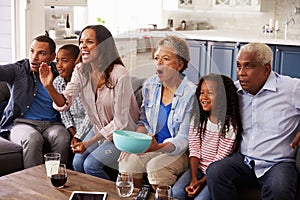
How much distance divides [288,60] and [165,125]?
9.23 feet

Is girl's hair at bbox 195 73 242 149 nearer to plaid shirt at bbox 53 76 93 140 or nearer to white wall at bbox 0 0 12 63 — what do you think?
plaid shirt at bbox 53 76 93 140

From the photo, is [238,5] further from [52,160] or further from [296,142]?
[52,160]

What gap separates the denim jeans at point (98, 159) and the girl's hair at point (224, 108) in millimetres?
493

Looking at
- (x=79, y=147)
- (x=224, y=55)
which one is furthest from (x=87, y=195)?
(x=224, y=55)

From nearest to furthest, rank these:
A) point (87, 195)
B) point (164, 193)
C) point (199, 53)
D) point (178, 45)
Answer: point (164, 193)
point (87, 195)
point (178, 45)
point (199, 53)

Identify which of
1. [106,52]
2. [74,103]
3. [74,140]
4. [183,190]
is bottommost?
[183,190]

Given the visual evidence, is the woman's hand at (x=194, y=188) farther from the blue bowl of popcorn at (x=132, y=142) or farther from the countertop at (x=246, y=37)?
the countertop at (x=246, y=37)

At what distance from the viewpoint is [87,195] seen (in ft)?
6.42

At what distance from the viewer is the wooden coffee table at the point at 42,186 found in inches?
77.3

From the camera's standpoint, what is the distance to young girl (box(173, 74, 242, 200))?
237 centimetres

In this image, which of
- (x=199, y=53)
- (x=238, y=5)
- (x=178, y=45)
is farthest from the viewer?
(x=238, y=5)

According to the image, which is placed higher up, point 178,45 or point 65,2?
point 65,2

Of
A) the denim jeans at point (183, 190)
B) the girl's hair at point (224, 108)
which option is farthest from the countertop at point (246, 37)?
the denim jeans at point (183, 190)

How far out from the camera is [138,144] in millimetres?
1932
